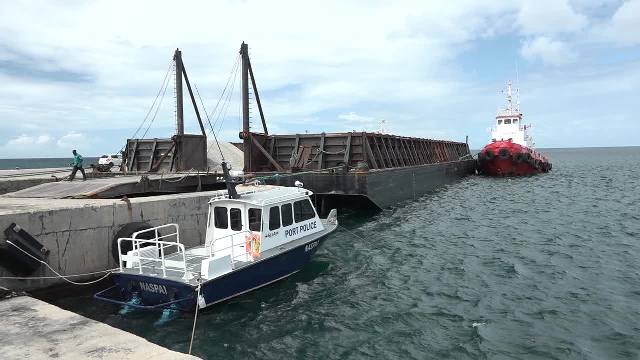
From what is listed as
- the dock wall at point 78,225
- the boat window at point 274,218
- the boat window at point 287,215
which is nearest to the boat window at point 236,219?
the boat window at point 274,218

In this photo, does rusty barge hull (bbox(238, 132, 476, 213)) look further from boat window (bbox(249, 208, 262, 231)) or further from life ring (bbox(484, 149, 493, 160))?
life ring (bbox(484, 149, 493, 160))

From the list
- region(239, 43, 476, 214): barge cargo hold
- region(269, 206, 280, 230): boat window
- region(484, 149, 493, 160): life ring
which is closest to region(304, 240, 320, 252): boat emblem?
region(269, 206, 280, 230): boat window

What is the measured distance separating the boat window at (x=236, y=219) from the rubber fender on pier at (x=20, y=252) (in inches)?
170

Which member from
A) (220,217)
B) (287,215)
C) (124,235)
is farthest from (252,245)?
(124,235)

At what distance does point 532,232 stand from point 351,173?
27.1 ft

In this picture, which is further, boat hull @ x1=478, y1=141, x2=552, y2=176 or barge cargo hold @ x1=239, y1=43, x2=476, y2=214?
boat hull @ x1=478, y1=141, x2=552, y2=176

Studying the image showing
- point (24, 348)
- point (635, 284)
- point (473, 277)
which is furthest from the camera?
point (473, 277)

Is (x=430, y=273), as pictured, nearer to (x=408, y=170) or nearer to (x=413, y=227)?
(x=413, y=227)

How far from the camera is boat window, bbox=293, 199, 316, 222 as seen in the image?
12883mm

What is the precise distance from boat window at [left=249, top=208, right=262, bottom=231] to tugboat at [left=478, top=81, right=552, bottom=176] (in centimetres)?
4271

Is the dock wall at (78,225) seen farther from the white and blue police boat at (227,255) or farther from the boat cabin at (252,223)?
the boat cabin at (252,223)

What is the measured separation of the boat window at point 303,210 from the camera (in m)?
12.9

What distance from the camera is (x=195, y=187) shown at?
20.5 m

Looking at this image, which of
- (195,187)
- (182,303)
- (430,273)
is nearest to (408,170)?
(195,187)
